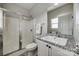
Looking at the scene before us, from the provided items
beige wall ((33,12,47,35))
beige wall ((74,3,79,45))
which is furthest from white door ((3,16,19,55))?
beige wall ((74,3,79,45))

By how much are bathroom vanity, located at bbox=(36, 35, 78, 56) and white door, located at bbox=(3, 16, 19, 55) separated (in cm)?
43

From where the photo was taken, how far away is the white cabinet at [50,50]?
76 cm

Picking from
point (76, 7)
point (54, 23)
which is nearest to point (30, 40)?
point (54, 23)

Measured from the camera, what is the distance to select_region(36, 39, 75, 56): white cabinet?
764 millimetres

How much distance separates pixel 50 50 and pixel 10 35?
78 cm

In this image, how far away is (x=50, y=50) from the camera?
36.3 inches

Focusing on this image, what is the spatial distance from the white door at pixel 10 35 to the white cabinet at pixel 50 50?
43 cm

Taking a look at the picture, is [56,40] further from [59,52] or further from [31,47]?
[31,47]

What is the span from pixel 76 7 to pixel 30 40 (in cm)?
99

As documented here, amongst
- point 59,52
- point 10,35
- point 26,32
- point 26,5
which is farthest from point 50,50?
point 26,5

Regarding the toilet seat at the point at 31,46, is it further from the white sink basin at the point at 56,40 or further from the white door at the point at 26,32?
the white sink basin at the point at 56,40

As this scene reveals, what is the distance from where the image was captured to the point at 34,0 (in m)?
0.89

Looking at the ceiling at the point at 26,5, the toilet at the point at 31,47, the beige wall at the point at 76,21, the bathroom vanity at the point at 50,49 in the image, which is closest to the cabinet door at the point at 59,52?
the bathroom vanity at the point at 50,49

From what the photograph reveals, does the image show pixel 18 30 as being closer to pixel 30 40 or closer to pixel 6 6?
pixel 30 40
